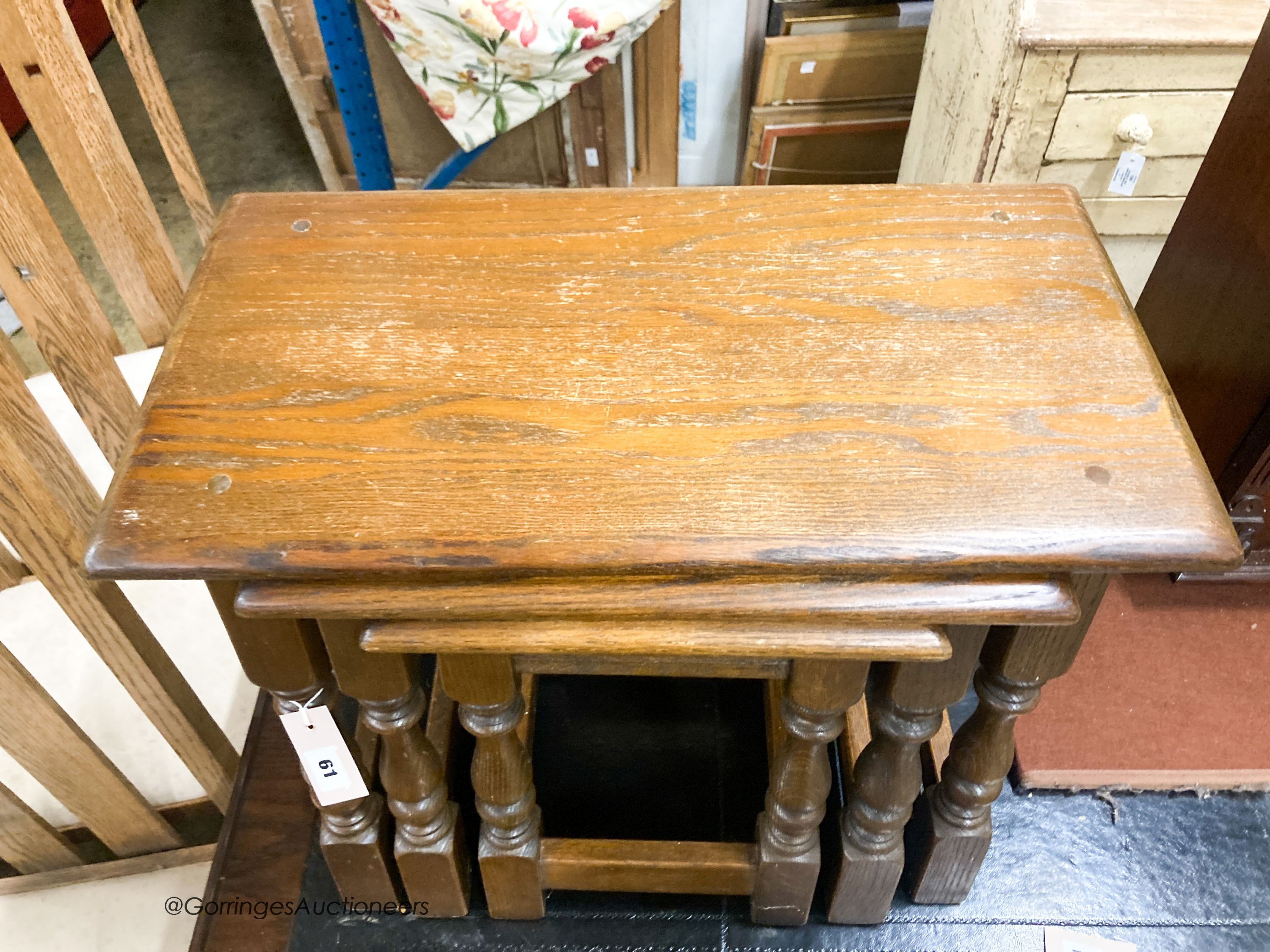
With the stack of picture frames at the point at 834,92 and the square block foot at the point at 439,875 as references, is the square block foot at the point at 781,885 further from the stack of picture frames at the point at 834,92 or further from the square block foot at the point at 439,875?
the stack of picture frames at the point at 834,92

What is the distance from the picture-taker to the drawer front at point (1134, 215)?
156cm

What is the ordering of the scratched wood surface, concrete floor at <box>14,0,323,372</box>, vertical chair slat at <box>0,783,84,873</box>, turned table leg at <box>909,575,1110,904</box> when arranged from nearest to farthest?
1. the scratched wood surface
2. turned table leg at <box>909,575,1110,904</box>
3. vertical chair slat at <box>0,783,84,873</box>
4. concrete floor at <box>14,0,323,372</box>

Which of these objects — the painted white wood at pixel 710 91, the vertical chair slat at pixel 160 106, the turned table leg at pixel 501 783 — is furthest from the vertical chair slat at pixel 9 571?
the painted white wood at pixel 710 91

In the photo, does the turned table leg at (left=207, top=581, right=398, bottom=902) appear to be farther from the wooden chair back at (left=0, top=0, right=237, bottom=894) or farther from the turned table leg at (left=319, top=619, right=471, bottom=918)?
the wooden chair back at (left=0, top=0, right=237, bottom=894)

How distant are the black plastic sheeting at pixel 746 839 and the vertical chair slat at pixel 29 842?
1.34 feet

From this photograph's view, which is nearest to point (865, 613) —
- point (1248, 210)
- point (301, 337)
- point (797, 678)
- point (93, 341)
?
point (797, 678)

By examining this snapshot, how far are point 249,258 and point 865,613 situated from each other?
617mm

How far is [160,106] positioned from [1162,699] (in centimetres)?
169

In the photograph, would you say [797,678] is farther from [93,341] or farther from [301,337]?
[93,341]

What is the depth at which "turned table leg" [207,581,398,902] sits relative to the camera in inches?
27.7

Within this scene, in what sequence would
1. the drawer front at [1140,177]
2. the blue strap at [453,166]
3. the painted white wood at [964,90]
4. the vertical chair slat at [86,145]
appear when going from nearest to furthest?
the vertical chair slat at [86,145] → the painted white wood at [964,90] → the drawer front at [1140,177] → the blue strap at [453,166]

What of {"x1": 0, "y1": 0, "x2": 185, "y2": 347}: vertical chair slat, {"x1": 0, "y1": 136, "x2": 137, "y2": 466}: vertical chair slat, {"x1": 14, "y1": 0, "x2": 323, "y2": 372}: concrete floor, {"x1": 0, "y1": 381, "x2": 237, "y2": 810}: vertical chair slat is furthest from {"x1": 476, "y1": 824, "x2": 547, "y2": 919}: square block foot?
{"x1": 14, "y1": 0, "x2": 323, "y2": 372}: concrete floor

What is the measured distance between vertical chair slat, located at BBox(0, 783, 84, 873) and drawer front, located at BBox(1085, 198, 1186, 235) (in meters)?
1.79

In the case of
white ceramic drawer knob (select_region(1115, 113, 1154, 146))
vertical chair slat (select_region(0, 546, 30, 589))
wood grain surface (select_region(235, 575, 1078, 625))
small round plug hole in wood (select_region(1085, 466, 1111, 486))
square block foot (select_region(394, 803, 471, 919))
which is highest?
small round plug hole in wood (select_region(1085, 466, 1111, 486))
